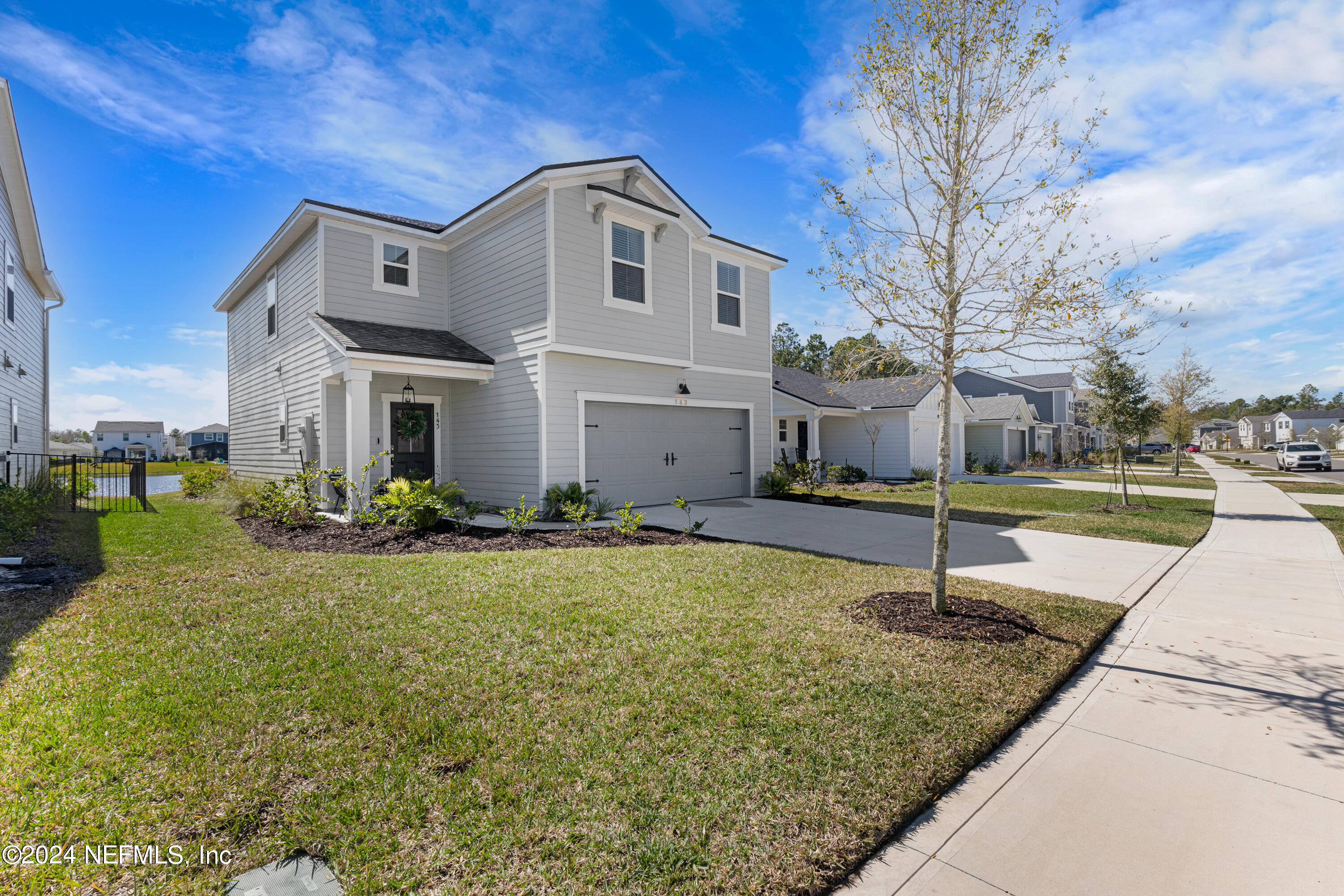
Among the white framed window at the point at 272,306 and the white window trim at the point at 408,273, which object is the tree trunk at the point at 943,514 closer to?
the white window trim at the point at 408,273

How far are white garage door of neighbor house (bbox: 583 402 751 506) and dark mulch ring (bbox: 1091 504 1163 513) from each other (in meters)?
7.58

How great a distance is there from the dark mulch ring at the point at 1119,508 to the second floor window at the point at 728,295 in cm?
884

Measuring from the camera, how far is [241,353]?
16.2 meters

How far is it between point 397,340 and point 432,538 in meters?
4.40

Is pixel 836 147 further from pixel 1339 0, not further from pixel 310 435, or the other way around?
pixel 310 435

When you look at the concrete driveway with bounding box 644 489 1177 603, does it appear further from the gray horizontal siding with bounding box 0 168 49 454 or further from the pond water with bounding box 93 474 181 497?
the pond water with bounding box 93 474 181 497

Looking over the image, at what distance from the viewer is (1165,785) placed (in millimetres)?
2719

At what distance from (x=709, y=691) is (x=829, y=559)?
422 centimetres

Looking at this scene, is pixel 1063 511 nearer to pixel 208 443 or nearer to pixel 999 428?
pixel 999 428

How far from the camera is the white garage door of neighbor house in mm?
11227

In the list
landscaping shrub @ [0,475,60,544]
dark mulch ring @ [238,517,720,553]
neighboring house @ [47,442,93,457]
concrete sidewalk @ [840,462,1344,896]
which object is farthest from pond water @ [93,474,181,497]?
concrete sidewalk @ [840,462,1344,896]

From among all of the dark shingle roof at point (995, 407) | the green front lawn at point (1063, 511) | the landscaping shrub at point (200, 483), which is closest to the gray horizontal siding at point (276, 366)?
the landscaping shrub at point (200, 483)

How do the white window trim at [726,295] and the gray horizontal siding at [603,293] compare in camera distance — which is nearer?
the gray horizontal siding at [603,293]

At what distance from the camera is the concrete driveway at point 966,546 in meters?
6.57
